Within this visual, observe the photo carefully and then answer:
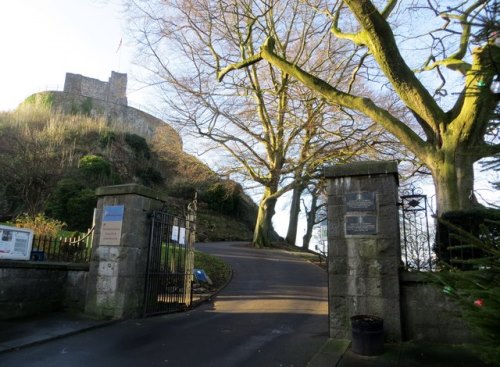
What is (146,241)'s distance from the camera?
28.6 ft

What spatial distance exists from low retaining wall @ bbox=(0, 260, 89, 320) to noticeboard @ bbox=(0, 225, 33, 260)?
38cm

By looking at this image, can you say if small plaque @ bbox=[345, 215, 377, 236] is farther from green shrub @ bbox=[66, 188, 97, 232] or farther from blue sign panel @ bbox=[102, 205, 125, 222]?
green shrub @ bbox=[66, 188, 97, 232]

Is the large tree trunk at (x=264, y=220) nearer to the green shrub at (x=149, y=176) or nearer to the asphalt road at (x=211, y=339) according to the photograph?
the green shrub at (x=149, y=176)

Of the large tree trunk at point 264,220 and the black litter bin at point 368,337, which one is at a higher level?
the large tree trunk at point 264,220

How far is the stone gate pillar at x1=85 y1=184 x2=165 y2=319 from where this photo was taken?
26.8 ft

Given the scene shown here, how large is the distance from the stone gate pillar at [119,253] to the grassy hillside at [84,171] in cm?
680

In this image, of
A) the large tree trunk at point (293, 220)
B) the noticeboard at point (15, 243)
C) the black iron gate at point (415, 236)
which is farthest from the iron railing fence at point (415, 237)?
the large tree trunk at point (293, 220)

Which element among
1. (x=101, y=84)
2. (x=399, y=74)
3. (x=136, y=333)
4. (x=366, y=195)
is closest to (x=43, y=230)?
(x=136, y=333)

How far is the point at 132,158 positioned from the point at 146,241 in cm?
2696

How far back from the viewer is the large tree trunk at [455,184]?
937 cm

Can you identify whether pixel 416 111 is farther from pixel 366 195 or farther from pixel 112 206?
pixel 112 206

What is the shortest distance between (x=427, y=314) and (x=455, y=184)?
4304mm

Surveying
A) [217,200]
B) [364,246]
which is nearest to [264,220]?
[217,200]

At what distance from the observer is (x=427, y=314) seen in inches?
245
